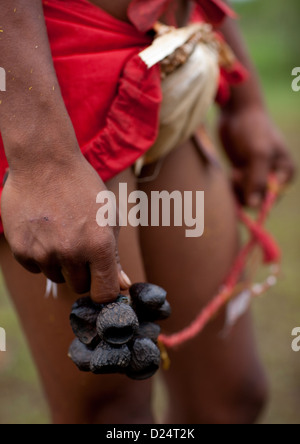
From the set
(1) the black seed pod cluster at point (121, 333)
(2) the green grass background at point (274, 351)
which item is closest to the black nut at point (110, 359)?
(1) the black seed pod cluster at point (121, 333)

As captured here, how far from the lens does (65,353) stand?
95 centimetres

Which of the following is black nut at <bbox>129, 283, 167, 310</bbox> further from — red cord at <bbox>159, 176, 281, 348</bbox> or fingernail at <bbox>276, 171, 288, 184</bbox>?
fingernail at <bbox>276, 171, 288, 184</bbox>

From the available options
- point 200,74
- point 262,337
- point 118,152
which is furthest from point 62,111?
point 262,337

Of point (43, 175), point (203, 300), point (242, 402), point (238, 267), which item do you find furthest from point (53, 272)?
point (242, 402)

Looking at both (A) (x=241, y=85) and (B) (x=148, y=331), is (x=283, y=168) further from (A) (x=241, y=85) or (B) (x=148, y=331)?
(B) (x=148, y=331)

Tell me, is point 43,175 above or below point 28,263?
above

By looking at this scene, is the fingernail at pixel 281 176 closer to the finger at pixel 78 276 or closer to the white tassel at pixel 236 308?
the white tassel at pixel 236 308

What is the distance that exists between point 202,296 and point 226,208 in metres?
0.21

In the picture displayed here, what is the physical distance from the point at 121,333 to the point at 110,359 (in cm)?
4

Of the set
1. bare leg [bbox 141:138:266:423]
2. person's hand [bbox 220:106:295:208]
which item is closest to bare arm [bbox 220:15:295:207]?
person's hand [bbox 220:106:295:208]

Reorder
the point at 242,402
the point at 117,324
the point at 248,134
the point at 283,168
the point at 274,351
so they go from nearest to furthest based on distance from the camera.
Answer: the point at 117,324 < the point at 242,402 < the point at 248,134 < the point at 283,168 < the point at 274,351

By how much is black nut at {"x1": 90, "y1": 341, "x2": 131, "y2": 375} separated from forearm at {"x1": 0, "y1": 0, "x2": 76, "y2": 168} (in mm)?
276
